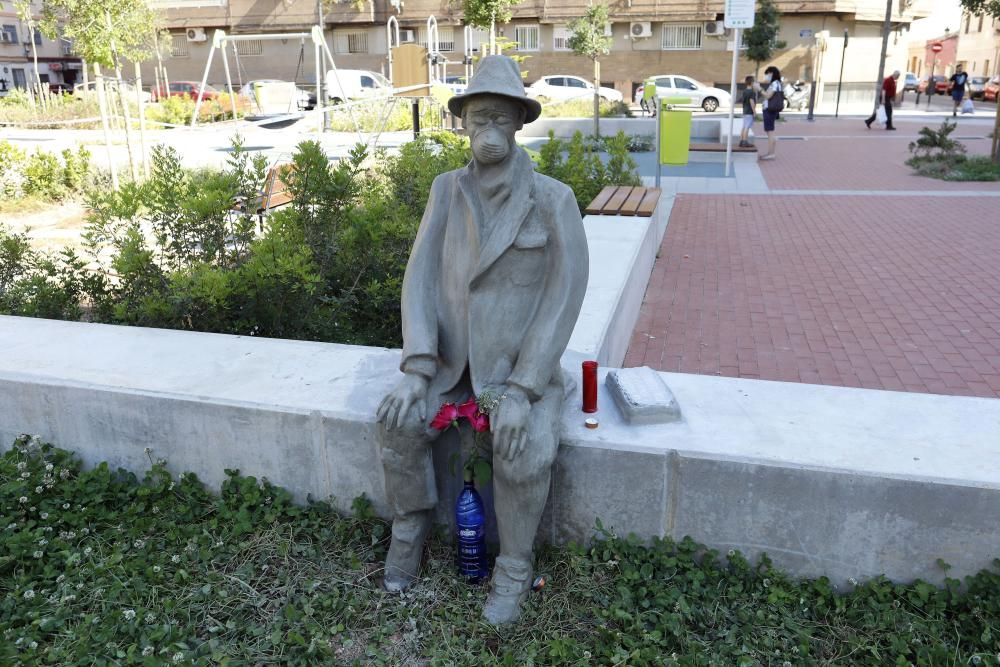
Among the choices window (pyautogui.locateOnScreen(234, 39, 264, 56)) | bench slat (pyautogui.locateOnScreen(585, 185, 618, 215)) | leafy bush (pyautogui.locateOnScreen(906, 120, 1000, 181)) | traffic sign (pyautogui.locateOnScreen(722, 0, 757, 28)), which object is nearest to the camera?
bench slat (pyautogui.locateOnScreen(585, 185, 618, 215))

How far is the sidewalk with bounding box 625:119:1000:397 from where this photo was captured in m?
5.18

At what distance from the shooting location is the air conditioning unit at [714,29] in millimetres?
39062

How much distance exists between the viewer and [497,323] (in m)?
2.70

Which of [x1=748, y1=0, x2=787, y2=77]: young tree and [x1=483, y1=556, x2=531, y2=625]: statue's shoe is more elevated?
[x1=748, y1=0, x2=787, y2=77]: young tree

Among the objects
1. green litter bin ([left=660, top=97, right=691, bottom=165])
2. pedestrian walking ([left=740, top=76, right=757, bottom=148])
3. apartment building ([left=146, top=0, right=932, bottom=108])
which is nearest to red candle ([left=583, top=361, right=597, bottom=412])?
green litter bin ([left=660, top=97, right=691, bottom=165])

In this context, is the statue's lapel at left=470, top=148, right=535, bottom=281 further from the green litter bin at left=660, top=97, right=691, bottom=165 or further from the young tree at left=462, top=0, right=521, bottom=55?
the young tree at left=462, top=0, right=521, bottom=55

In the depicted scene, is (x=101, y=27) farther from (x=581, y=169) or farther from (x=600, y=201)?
(x=600, y=201)

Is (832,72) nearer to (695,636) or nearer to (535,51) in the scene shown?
(535,51)

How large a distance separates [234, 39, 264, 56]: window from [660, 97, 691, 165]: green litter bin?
3932 cm

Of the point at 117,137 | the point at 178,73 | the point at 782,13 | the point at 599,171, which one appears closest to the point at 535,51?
the point at 782,13

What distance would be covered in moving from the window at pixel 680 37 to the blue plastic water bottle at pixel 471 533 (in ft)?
135

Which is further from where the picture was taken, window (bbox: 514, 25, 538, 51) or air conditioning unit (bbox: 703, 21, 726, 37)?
window (bbox: 514, 25, 538, 51)

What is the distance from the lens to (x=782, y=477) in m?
2.62

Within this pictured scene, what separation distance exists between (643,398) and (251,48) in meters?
48.1
